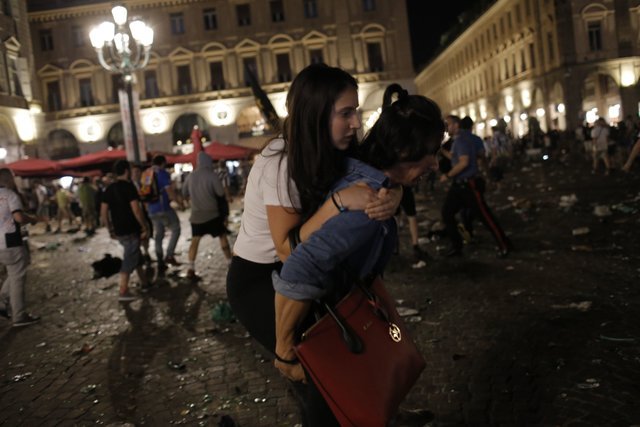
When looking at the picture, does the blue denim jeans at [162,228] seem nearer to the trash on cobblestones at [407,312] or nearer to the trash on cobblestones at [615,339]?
the trash on cobblestones at [407,312]

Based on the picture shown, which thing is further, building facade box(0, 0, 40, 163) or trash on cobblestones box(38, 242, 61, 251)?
building facade box(0, 0, 40, 163)

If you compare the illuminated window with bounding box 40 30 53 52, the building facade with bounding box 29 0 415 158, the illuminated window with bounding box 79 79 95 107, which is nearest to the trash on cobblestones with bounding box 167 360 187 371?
the building facade with bounding box 29 0 415 158

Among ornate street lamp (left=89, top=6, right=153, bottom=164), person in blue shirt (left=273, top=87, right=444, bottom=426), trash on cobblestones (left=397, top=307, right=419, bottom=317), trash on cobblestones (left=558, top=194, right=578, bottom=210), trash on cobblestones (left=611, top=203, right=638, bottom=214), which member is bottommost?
trash on cobblestones (left=397, top=307, right=419, bottom=317)

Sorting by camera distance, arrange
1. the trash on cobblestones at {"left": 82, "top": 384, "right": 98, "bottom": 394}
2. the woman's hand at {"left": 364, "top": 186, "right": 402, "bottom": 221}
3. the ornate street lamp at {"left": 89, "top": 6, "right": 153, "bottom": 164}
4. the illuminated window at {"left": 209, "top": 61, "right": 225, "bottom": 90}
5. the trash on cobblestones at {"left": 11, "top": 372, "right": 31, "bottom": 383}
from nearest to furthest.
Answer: the woman's hand at {"left": 364, "top": 186, "right": 402, "bottom": 221} < the trash on cobblestones at {"left": 82, "top": 384, "right": 98, "bottom": 394} < the trash on cobblestones at {"left": 11, "top": 372, "right": 31, "bottom": 383} < the ornate street lamp at {"left": 89, "top": 6, "right": 153, "bottom": 164} < the illuminated window at {"left": 209, "top": 61, "right": 225, "bottom": 90}

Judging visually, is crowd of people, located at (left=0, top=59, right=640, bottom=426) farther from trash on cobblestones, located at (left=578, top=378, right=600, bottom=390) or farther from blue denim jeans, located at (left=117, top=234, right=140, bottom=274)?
blue denim jeans, located at (left=117, top=234, right=140, bottom=274)

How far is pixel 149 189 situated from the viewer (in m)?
9.41

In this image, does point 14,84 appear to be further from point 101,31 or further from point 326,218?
point 326,218

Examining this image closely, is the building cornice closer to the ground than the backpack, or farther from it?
farther from it

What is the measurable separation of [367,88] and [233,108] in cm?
887

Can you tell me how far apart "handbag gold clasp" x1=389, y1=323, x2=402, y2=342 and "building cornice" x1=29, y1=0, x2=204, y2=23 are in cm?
4054

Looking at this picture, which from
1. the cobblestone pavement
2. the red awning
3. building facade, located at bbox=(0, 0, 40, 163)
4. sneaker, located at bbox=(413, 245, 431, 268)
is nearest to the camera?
the cobblestone pavement

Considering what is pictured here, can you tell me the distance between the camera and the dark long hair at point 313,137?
2.04 metres

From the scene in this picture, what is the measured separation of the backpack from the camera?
9391 millimetres

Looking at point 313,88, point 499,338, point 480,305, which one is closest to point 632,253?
point 480,305
